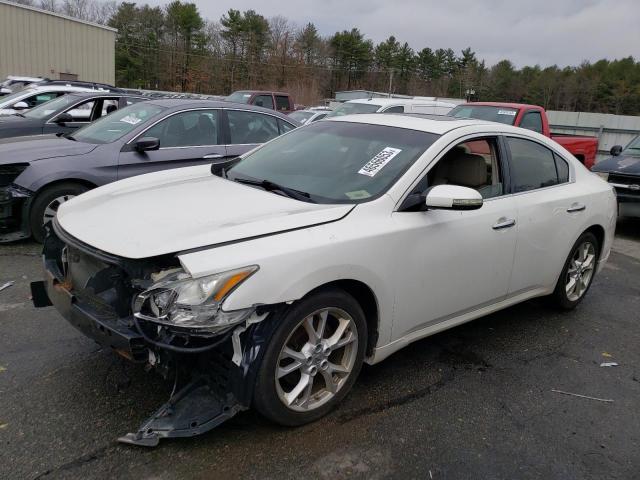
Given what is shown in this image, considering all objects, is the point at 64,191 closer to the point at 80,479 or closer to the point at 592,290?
the point at 80,479

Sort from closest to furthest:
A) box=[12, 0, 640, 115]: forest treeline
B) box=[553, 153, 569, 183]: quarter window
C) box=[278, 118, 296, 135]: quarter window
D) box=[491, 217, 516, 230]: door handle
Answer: box=[491, 217, 516, 230]: door handle
box=[553, 153, 569, 183]: quarter window
box=[278, 118, 296, 135]: quarter window
box=[12, 0, 640, 115]: forest treeline

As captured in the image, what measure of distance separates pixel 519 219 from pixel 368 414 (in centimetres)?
180

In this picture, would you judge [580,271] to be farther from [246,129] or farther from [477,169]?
[246,129]

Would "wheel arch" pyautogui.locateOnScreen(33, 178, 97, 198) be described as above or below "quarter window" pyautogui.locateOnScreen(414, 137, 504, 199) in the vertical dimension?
below

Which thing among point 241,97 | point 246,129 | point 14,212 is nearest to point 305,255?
point 14,212

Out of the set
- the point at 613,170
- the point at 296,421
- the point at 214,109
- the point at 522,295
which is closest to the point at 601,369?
the point at 522,295

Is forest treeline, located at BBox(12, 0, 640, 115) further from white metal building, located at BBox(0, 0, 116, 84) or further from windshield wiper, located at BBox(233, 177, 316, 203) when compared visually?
windshield wiper, located at BBox(233, 177, 316, 203)

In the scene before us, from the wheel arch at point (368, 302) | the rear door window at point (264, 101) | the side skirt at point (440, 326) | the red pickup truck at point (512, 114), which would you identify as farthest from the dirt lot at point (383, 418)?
the rear door window at point (264, 101)

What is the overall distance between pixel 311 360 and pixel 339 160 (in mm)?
1428

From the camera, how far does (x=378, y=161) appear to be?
3.46m

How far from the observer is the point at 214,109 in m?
6.69

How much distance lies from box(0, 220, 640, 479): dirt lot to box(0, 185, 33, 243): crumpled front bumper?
1.55 meters

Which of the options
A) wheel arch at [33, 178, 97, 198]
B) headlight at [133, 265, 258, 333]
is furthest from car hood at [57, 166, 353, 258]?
wheel arch at [33, 178, 97, 198]

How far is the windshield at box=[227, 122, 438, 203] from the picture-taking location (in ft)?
10.8
